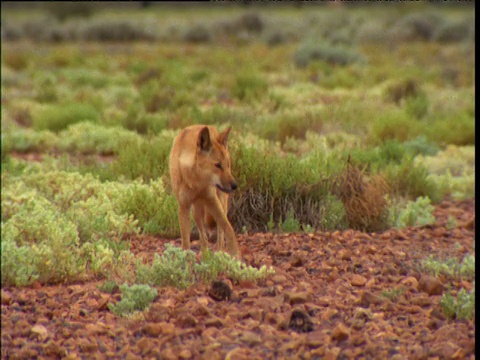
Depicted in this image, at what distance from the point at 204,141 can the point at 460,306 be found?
2.02 m

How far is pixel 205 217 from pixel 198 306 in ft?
4.85

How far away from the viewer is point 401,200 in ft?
32.3

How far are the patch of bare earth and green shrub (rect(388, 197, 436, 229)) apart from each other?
7.00 feet

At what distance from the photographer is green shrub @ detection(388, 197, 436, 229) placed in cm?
881

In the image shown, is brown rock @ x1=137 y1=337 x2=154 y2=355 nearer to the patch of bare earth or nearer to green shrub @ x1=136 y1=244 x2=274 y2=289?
the patch of bare earth

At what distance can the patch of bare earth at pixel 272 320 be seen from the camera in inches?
188

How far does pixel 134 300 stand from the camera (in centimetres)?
541

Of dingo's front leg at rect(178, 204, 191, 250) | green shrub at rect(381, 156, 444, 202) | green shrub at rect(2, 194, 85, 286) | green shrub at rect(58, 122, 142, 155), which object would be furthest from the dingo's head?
green shrub at rect(58, 122, 142, 155)

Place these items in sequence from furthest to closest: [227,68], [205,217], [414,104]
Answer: [227,68], [414,104], [205,217]

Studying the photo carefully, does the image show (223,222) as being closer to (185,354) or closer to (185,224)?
(185,224)

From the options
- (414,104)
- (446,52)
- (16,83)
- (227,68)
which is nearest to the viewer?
(414,104)

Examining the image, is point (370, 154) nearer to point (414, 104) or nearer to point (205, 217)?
point (205, 217)

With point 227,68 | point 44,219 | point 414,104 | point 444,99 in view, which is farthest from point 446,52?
point 44,219

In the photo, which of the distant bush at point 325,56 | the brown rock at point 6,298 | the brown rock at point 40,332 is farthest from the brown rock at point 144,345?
the distant bush at point 325,56
